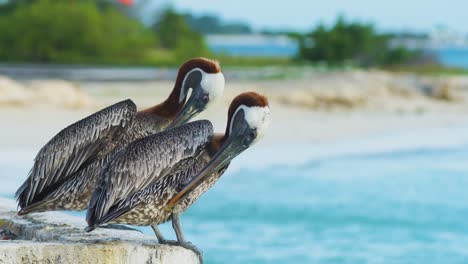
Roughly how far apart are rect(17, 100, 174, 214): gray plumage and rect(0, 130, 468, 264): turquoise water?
9.55ft

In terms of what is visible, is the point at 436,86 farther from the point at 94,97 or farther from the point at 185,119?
the point at 185,119

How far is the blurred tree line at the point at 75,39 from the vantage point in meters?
→ 26.3

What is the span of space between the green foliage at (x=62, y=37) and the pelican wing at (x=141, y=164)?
863 inches

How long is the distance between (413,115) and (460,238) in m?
8.75

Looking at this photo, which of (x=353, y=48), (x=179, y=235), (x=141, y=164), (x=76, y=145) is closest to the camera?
(x=141, y=164)

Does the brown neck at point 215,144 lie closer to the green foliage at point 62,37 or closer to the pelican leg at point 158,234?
the pelican leg at point 158,234

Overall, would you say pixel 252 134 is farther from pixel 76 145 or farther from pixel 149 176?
pixel 76 145

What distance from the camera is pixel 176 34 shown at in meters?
31.2

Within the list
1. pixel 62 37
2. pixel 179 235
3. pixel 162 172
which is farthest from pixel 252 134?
pixel 62 37

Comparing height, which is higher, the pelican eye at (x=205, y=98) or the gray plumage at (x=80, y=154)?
the pelican eye at (x=205, y=98)

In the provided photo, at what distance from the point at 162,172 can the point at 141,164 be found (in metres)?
0.10

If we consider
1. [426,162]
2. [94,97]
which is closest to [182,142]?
[426,162]

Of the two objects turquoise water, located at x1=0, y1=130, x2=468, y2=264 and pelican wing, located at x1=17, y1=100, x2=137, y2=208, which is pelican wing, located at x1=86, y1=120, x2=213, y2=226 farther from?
turquoise water, located at x1=0, y1=130, x2=468, y2=264

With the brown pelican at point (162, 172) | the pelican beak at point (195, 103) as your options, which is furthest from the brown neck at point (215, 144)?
the pelican beak at point (195, 103)
